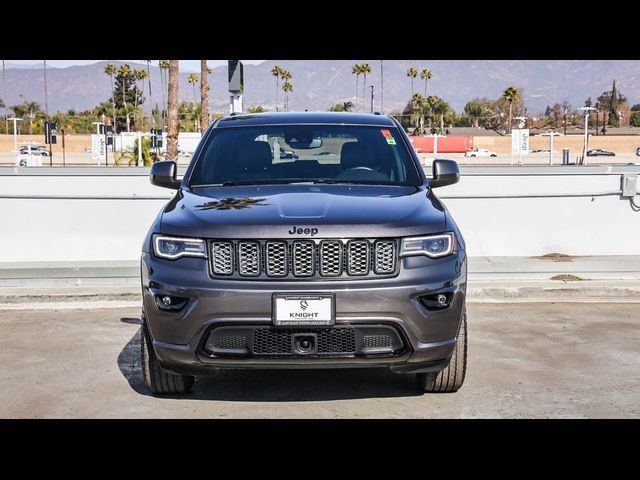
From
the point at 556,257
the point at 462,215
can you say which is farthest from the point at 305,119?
the point at 556,257

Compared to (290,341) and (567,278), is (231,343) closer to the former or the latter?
(290,341)

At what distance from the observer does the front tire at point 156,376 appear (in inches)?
222

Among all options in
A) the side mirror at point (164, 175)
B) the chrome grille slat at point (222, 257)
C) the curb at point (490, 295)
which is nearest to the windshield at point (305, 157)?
the side mirror at point (164, 175)

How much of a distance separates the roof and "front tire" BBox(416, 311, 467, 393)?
6.45 feet

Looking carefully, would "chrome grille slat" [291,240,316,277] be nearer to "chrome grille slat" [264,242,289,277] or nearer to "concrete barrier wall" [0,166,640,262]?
"chrome grille slat" [264,242,289,277]

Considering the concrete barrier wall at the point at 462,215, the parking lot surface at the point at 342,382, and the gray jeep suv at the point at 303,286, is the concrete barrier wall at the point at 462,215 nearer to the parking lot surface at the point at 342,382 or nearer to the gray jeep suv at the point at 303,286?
the parking lot surface at the point at 342,382

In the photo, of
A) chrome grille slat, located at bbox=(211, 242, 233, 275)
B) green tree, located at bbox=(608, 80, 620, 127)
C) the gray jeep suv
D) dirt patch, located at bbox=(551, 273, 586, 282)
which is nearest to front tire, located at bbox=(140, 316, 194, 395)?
the gray jeep suv

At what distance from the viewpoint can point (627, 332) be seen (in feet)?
26.3

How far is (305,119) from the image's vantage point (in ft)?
22.9

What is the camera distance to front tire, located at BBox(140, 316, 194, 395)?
18.5 feet

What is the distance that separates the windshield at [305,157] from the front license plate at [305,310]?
1372mm
